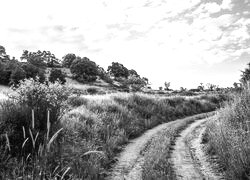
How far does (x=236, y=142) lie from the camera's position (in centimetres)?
621

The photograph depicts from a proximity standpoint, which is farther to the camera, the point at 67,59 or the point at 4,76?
the point at 67,59

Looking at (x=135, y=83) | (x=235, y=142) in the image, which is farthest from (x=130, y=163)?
(x=135, y=83)

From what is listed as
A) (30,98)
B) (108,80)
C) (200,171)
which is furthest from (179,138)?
(108,80)

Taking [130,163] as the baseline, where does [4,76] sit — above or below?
above

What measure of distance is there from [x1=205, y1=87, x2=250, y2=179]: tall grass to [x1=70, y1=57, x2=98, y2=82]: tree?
6363cm

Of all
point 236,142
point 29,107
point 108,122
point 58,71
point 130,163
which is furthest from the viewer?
point 58,71

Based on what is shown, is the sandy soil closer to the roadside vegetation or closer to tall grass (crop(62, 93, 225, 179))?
tall grass (crop(62, 93, 225, 179))

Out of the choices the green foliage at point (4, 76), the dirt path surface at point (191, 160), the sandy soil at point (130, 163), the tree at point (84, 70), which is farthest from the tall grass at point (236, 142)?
the tree at point (84, 70)

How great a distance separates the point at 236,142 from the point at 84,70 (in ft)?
229

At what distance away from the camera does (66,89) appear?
28.1ft

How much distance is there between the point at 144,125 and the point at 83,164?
8.77 m

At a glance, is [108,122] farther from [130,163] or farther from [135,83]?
[135,83]

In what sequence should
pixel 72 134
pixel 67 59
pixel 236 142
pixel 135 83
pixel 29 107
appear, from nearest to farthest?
pixel 236 142 → pixel 29 107 → pixel 72 134 → pixel 135 83 → pixel 67 59

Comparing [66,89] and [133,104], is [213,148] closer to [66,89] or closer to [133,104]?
[66,89]
